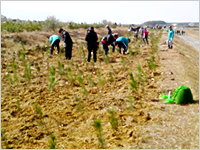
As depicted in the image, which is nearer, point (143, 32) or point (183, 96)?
point (183, 96)

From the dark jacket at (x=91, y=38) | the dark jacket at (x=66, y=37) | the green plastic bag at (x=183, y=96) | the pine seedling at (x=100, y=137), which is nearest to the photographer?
the pine seedling at (x=100, y=137)

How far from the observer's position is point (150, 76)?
6305 millimetres

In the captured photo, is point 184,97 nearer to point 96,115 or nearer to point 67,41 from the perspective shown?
point 96,115

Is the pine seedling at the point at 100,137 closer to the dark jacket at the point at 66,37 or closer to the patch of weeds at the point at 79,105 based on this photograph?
the patch of weeds at the point at 79,105

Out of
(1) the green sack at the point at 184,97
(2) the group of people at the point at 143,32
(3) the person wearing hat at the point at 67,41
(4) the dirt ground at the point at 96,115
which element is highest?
(2) the group of people at the point at 143,32

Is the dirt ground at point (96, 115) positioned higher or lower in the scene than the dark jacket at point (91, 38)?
lower

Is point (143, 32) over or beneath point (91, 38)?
over

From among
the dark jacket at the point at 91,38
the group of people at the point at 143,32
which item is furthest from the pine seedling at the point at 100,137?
the group of people at the point at 143,32

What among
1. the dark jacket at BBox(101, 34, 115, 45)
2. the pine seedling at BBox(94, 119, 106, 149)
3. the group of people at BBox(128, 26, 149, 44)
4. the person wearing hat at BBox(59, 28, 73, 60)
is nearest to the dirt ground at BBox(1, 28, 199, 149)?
the pine seedling at BBox(94, 119, 106, 149)

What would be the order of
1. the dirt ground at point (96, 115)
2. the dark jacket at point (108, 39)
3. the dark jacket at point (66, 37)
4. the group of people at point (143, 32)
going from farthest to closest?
the group of people at point (143, 32)
the dark jacket at point (108, 39)
the dark jacket at point (66, 37)
the dirt ground at point (96, 115)

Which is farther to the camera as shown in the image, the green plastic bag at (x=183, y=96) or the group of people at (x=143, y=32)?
the group of people at (x=143, y=32)

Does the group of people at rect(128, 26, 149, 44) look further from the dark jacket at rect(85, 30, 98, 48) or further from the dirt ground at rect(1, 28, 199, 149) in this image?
the dirt ground at rect(1, 28, 199, 149)

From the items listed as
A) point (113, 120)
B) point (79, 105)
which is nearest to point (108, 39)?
point (79, 105)

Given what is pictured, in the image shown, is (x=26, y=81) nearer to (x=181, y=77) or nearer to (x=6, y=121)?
(x=6, y=121)
